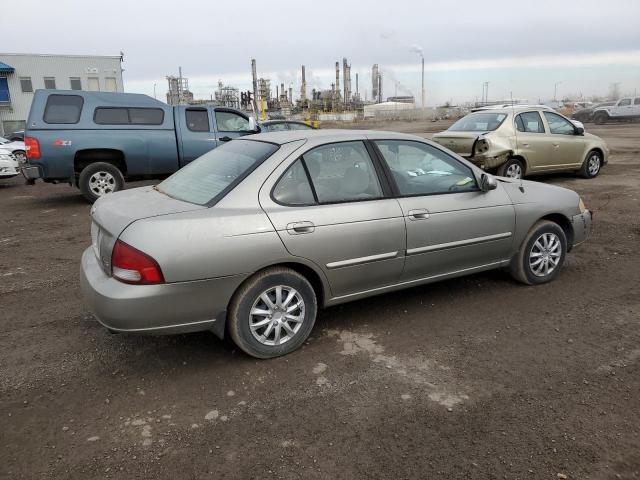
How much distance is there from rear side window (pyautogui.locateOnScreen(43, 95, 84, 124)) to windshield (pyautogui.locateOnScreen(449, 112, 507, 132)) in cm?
728

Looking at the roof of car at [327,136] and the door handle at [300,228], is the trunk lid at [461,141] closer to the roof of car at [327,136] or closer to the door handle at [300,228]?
the roof of car at [327,136]

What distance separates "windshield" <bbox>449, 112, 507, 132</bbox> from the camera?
32.8 ft

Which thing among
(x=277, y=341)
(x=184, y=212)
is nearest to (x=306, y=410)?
(x=277, y=341)

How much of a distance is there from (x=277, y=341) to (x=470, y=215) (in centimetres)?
195

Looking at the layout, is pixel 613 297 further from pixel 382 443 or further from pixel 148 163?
pixel 148 163

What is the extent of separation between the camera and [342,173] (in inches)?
153

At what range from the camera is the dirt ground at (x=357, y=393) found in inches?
101

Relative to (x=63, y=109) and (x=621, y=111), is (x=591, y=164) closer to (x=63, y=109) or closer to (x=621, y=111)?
(x=63, y=109)

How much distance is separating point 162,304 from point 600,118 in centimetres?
4060

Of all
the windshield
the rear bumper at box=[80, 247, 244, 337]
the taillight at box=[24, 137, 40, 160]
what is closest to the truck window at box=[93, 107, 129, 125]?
the taillight at box=[24, 137, 40, 160]

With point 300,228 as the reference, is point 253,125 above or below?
above

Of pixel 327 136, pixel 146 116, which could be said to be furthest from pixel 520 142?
pixel 146 116

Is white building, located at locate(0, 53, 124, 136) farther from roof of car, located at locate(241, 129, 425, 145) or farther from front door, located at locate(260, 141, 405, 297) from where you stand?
front door, located at locate(260, 141, 405, 297)

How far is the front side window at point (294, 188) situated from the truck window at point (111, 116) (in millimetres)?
7047
